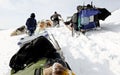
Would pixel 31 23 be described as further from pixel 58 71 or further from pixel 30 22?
Answer: pixel 58 71

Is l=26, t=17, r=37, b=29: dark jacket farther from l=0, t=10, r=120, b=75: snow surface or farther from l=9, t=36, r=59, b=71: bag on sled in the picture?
l=9, t=36, r=59, b=71: bag on sled

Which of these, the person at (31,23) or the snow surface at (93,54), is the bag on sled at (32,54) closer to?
the snow surface at (93,54)

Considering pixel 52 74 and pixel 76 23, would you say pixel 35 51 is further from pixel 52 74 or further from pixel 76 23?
pixel 76 23

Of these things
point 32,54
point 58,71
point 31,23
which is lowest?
point 31,23

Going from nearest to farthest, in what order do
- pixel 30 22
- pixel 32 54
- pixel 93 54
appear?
pixel 32 54 → pixel 93 54 → pixel 30 22

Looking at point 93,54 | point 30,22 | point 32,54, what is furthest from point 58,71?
point 30,22

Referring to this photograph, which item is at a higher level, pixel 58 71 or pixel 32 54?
pixel 58 71

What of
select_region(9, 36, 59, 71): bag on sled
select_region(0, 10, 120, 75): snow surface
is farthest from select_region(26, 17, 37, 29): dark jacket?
select_region(9, 36, 59, 71): bag on sled

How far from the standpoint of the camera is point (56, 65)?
2848mm

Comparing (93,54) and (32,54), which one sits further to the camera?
(93,54)

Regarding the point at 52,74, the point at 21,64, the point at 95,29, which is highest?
the point at 52,74

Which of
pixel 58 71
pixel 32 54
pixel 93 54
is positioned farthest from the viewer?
pixel 93 54

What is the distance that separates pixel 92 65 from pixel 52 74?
570 centimetres

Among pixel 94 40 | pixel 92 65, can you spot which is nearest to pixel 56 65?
pixel 92 65
